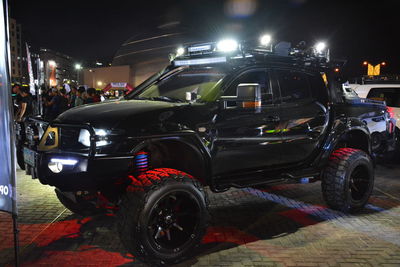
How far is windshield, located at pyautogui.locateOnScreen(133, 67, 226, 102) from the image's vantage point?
14.5 ft

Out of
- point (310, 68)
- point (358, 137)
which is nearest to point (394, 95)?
point (358, 137)

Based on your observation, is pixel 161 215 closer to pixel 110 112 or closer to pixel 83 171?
pixel 83 171

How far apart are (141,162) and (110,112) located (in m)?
0.69

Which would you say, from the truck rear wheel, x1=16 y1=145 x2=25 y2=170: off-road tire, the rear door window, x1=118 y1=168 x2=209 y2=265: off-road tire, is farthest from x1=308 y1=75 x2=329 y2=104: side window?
the rear door window

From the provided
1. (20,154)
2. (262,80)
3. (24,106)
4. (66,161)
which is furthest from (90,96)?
(66,161)

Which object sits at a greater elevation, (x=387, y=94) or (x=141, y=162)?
(x=387, y=94)

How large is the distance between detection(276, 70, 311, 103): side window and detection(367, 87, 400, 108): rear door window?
21.5ft

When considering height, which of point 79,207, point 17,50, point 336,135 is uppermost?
point 17,50

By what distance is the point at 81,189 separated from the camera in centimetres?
374

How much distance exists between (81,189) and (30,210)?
2363mm

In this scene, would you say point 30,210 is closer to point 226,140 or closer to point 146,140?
point 146,140

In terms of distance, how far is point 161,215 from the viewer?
3.97 meters

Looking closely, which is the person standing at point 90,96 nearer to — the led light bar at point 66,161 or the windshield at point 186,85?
the windshield at point 186,85

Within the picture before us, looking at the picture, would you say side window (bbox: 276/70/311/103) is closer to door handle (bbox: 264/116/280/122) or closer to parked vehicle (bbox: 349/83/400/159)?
door handle (bbox: 264/116/280/122)
